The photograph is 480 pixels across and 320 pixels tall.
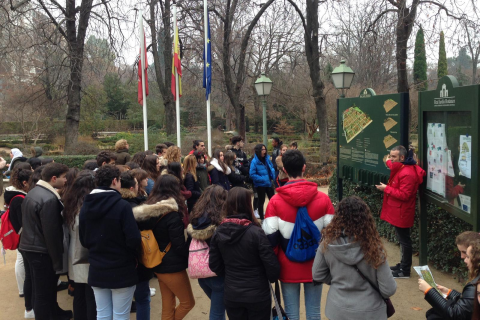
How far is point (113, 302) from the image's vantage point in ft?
12.1

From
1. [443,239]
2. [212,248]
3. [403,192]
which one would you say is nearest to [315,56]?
[443,239]

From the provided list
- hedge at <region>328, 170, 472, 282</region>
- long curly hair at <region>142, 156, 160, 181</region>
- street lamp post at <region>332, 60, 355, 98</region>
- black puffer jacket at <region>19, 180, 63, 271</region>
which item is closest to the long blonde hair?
long curly hair at <region>142, 156, 160, 181</region>

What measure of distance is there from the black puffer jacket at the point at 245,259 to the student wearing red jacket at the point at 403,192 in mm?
2657

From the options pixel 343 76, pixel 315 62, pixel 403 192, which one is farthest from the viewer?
pixel 315 62

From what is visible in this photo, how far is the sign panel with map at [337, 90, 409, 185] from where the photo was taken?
19.5 feet

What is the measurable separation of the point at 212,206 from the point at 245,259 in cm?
61

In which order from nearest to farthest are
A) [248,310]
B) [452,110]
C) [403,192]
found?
[248,310], [452,110], [403,192]

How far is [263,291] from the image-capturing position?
10.4 ft

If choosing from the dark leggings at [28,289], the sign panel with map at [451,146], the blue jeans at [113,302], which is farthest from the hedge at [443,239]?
the dark leggings at [28,289]

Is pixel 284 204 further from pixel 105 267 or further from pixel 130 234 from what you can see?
pixel 105 267

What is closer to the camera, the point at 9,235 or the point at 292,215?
the point at 292,215

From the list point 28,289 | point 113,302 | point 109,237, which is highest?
point 109,237

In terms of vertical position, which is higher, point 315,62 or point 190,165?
point 315,62

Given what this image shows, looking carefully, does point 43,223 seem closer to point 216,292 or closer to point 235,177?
point 216,292
